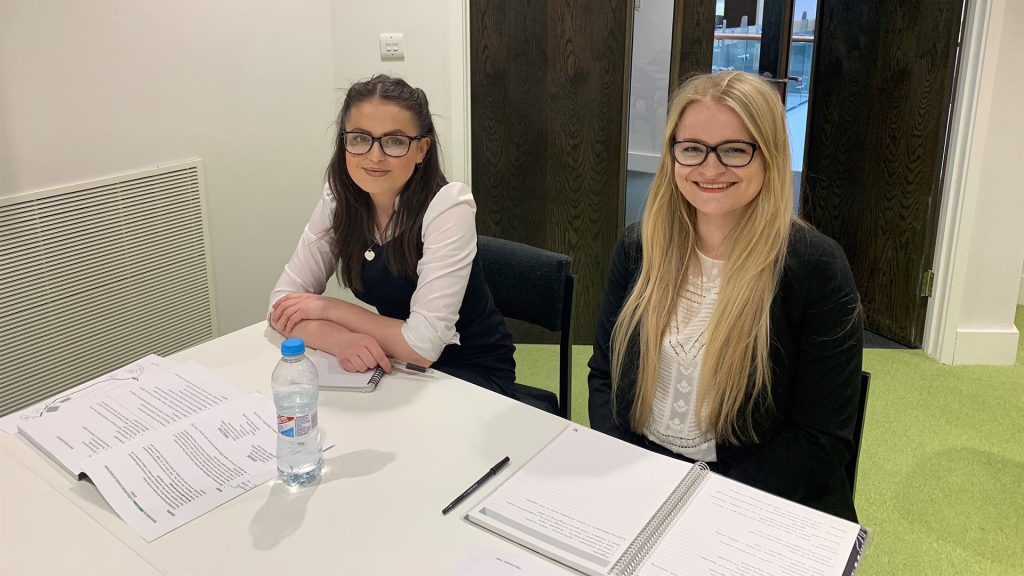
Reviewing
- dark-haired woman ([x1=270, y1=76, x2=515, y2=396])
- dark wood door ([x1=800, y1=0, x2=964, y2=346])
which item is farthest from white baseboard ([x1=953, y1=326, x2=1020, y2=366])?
dark-haired woman ([x1=270, y1=76, x2=515, y2=396])

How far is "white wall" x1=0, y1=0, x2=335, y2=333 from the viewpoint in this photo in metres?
2.37

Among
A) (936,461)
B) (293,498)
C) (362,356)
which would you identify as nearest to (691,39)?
(936,461)

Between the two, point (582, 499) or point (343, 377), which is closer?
point (582, 499)

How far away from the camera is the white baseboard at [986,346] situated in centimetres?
329

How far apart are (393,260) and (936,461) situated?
6.21ft

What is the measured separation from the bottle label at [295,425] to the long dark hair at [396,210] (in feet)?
2.09

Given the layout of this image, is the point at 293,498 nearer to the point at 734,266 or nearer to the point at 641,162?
the point at 734,266

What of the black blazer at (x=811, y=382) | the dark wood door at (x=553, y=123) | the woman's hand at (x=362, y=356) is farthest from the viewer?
the dark wood door at (x=553, y=123)

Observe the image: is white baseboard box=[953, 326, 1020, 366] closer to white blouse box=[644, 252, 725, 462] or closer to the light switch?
white blouse box=[644, 252, 725, 462]

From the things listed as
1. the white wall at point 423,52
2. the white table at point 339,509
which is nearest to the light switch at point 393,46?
the white wall at point 423,52

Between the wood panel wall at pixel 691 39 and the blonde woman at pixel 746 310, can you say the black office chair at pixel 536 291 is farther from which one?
the wood panel wall at pixel 691 39

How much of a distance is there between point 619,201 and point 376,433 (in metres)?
2.10

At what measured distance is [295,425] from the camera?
50.5 inches

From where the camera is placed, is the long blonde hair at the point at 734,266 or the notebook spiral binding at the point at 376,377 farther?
the notebook spiral binding at the point at 376,377
